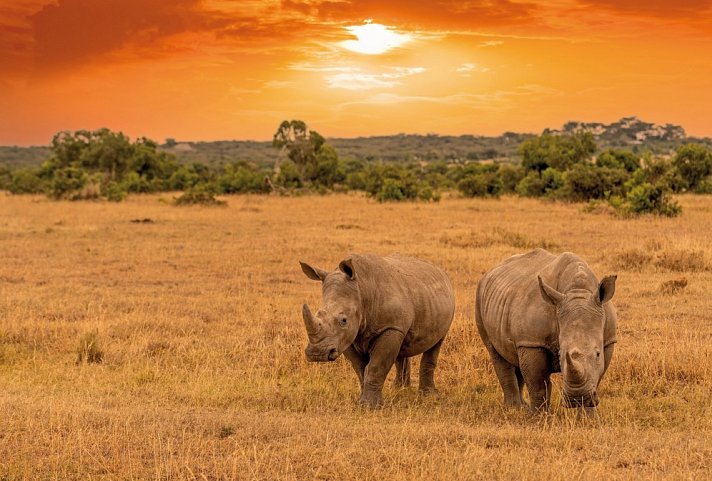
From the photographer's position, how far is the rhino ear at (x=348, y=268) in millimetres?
8312

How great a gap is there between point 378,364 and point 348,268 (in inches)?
42.2

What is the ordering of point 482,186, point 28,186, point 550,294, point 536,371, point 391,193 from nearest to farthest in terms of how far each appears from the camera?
point 550,294, point 536,371, point 391,193, point 482,186, point 28,186

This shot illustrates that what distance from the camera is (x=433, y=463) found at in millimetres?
6168

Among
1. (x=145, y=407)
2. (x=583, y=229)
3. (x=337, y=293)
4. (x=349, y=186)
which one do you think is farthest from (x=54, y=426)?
(x=349, y=186)

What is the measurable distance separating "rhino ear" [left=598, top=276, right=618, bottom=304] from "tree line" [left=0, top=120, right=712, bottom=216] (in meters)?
24.1

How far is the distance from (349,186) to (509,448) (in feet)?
167

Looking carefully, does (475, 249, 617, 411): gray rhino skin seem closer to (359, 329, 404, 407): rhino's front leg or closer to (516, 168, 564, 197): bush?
(359, 329, 404, 407): rhino's front leg

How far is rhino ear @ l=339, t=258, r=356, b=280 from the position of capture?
831 centimetres

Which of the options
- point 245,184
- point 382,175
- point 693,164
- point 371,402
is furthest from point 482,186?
point 371,402

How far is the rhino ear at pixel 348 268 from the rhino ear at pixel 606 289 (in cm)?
251

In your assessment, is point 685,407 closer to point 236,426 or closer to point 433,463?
point 433,463

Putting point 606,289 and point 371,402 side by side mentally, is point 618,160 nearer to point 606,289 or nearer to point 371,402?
point 371,402

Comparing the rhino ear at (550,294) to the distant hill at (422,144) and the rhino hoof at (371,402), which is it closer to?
the rhino hoof at (371,402)

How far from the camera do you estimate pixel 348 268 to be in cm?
834
